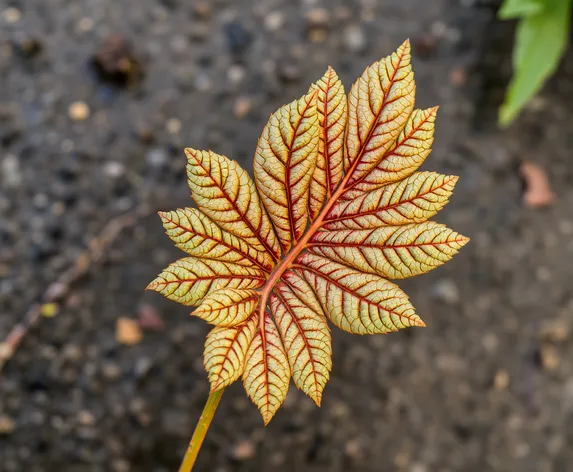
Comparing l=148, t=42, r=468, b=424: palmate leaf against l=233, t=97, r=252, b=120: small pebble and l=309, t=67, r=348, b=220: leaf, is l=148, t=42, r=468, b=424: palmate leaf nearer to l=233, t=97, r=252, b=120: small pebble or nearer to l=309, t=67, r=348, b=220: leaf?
l=309, t=67, r=348, b=220: leaf

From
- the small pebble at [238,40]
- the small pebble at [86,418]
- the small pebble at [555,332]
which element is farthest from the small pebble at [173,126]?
the small pebble at [555,332]

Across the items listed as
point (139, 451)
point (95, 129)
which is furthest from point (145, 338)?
point (95, 129)

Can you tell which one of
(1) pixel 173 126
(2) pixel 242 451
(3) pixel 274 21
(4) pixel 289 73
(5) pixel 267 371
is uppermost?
(3) pixel 274 21

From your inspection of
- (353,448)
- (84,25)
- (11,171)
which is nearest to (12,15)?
(84,25)

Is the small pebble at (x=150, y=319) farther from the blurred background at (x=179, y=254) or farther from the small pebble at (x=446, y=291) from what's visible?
the small pebble at (x=446, y=291)

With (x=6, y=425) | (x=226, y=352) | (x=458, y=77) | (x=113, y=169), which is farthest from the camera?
(x=458, y=77)

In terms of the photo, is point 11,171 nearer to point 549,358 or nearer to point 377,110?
point 377,110

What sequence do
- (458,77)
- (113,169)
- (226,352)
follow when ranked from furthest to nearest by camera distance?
(458,77) < (113,169) < (226,352)

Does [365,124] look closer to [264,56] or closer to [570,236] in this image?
[264,56]
